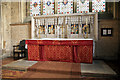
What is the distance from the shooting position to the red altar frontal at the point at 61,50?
135 inches

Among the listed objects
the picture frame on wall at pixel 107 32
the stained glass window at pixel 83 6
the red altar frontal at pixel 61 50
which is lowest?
the red altar frontal at pixel 61 50

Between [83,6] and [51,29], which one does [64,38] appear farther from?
[83,6]

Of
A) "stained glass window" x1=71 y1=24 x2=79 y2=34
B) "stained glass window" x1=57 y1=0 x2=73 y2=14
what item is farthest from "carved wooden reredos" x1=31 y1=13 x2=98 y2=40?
→ "stained glass window" x1=57 y1=0 x2=73 y2=14

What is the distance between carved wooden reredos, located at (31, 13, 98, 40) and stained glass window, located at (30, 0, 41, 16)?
62cm

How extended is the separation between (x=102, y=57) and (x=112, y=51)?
547 millimetres

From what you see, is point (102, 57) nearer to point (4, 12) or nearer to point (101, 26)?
point (101, 26)

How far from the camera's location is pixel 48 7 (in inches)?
205

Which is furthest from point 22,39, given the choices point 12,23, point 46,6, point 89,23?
point 89,23

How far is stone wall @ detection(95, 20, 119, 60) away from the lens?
430cm

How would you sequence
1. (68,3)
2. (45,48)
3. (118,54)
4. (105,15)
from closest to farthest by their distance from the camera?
(45,48) < (118,54) < (105,15) < (68,3)

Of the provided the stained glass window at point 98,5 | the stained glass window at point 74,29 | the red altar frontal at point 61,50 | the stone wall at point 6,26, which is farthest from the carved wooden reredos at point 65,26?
the stone wall at point 6,26

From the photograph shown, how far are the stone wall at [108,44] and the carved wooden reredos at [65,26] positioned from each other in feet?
1.37

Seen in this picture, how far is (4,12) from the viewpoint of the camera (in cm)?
510

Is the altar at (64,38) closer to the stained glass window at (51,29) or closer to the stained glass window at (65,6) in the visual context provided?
the stained glass window at (51,29)
